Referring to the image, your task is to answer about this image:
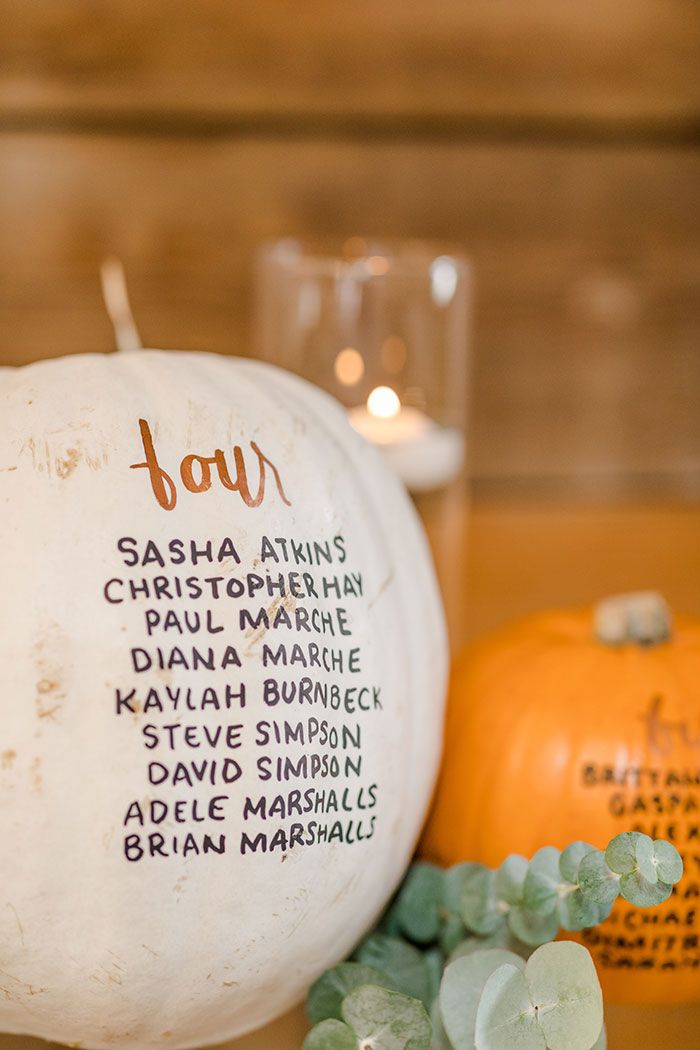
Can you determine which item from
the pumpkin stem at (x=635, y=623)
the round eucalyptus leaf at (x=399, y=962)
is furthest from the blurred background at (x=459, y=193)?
the round eucalyptus leaf at (x=399, y=962)

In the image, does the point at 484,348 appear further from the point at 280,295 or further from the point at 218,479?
the point at 218,479

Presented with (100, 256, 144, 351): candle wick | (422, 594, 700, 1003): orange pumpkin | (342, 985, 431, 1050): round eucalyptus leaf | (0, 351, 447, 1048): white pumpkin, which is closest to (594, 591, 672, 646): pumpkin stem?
(422, 594, 700, 1003): orange pumpkin

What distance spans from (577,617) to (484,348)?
2.35 feet

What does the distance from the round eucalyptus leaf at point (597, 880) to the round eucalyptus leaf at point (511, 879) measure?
0.04m

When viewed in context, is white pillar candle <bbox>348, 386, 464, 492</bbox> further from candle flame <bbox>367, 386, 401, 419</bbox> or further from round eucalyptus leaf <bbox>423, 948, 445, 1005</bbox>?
round eucalyptus leaf <bbox>423, 948, 445, 1005</bbox>

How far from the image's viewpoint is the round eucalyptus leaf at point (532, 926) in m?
0.47

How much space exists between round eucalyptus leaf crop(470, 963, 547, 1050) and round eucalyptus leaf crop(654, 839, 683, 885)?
8cm

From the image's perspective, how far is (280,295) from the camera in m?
0.92

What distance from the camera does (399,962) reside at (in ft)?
1.66

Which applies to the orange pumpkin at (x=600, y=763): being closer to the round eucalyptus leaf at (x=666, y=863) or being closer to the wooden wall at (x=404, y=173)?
the round eucalyptus leaf at (x=666, y=863)

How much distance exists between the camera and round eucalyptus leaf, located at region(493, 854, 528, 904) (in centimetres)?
48

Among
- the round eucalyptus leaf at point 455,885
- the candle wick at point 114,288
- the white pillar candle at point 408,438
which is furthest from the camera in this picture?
the candle wick at point 114,288

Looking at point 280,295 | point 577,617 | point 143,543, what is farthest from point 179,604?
point 280,295

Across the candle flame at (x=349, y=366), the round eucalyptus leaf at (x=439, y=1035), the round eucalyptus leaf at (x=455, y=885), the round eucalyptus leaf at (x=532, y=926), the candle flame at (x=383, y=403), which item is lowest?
the round eucalyptus leaf at (x=439, y=1035)
